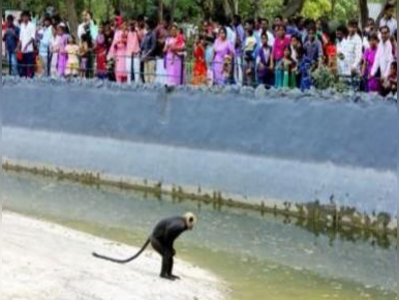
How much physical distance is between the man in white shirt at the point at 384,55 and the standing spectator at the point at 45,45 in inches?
316

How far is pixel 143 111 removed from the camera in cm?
1842

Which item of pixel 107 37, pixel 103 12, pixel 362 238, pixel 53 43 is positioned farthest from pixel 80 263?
pixel 103 12

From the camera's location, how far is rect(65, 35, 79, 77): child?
20.1 metres

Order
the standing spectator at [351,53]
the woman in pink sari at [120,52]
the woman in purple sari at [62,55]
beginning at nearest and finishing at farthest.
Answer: the standing spectator at [351,53], the woman in pink sari at [120,52], the woman in purple sari at [62,55]

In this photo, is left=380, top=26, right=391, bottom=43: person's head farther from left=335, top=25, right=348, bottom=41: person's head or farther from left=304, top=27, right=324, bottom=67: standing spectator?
left=335, top=25, right=348, bottom=41: person's head

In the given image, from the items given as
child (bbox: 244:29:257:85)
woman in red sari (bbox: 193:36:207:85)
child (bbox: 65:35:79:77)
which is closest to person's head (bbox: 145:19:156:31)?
woman in red sari (bbox: 193:36:207:85)

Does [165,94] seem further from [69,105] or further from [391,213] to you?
[391,213]

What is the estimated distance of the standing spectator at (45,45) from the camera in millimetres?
20891

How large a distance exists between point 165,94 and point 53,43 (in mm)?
3746

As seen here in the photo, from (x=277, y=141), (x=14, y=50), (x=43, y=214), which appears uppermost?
(x=14, y=50)

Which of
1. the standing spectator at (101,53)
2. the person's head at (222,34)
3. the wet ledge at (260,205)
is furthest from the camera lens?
the standing spectator at (101,53)

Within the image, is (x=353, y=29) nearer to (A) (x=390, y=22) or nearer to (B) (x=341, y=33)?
(B) (x=341, y=33)

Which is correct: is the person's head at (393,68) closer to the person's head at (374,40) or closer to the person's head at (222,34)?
the person's head at (374,40)

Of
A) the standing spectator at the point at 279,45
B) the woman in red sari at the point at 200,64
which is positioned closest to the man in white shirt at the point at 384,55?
the standing spectator at the point at 279,45
